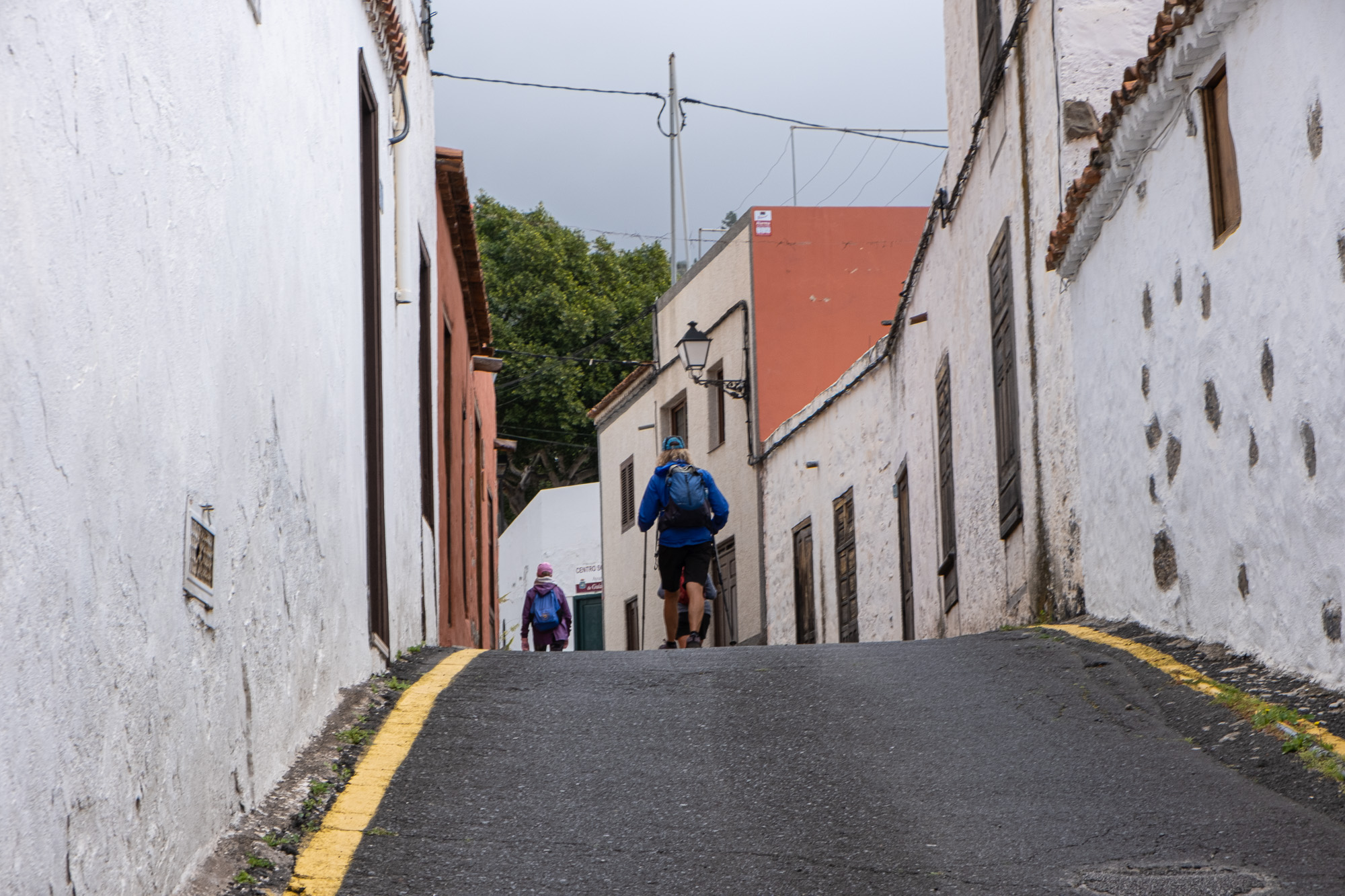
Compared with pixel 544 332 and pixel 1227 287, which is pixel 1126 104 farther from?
pixel 544 332

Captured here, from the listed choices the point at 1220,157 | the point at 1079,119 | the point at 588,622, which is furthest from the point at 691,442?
the point at 1220,157

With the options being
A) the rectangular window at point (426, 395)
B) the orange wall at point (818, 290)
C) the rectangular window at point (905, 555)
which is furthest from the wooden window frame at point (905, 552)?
the orange wall at point (818, 290)

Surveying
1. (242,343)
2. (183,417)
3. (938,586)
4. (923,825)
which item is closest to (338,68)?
(242,343)

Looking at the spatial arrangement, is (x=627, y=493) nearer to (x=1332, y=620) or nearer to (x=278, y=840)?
(x=1332, y=620)

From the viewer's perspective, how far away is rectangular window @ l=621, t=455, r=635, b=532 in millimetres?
29469

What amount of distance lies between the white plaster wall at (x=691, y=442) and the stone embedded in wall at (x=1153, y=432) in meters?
14.2

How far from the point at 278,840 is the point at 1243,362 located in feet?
14.3

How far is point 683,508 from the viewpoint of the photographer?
11.4m

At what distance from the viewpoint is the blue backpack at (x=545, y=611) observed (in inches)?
635

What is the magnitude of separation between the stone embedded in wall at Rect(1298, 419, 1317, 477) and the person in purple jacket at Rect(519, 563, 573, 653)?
1074cm

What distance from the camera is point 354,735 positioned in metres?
6.12

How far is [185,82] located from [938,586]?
11.2 metres

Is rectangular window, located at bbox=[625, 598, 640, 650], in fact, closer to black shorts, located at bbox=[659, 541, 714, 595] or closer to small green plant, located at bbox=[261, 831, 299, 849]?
black shorts, located at bbox=[659, 541, 714, 595]

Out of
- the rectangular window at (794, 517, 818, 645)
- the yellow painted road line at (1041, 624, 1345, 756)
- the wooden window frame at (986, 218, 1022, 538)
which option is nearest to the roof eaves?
the wooden window frame at (986, 218, 1022, 538)
